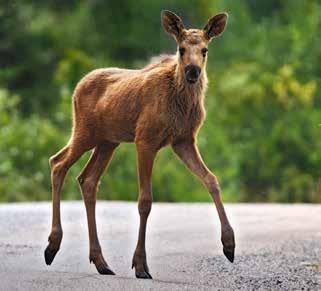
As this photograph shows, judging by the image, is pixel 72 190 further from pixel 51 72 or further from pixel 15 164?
pixel 51 72

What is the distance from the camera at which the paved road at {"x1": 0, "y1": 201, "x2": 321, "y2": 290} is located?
906 centimetres

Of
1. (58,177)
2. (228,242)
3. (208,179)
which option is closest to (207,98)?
(58,177)

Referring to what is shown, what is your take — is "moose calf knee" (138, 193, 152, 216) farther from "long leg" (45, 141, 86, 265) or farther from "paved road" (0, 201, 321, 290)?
"long leg" (45, 141, 86, 265)

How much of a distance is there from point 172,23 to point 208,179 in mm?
1314

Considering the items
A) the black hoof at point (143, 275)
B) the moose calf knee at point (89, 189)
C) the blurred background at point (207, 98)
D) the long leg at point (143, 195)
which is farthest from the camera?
the blurred background at point (207, 98)

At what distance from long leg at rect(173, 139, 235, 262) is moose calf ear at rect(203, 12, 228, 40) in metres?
0.90

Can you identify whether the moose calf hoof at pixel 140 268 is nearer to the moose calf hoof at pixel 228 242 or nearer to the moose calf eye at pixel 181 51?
the moose calf hoof at pixel 228 242

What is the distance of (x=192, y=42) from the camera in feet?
30.1

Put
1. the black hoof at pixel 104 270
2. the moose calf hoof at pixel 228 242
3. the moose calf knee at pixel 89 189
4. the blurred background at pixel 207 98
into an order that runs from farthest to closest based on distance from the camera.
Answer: the blurred background at pixel 207 98, the moose calf knee at pixel 89 189, the black hoof at pixel 104 270, the moose calf hoof at pixel 228 242

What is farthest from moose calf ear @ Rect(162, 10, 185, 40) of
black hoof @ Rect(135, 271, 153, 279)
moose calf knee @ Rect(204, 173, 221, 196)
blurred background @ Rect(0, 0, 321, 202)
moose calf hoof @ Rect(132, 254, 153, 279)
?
blurred background @ Rect(0, 0, 321, 202)

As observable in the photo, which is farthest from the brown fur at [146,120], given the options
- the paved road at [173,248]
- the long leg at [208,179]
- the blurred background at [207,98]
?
the blurred background at [207,98]

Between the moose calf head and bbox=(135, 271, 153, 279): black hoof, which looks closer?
the moose calf head

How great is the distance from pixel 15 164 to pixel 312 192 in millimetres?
5515

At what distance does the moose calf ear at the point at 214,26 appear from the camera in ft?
30.9
